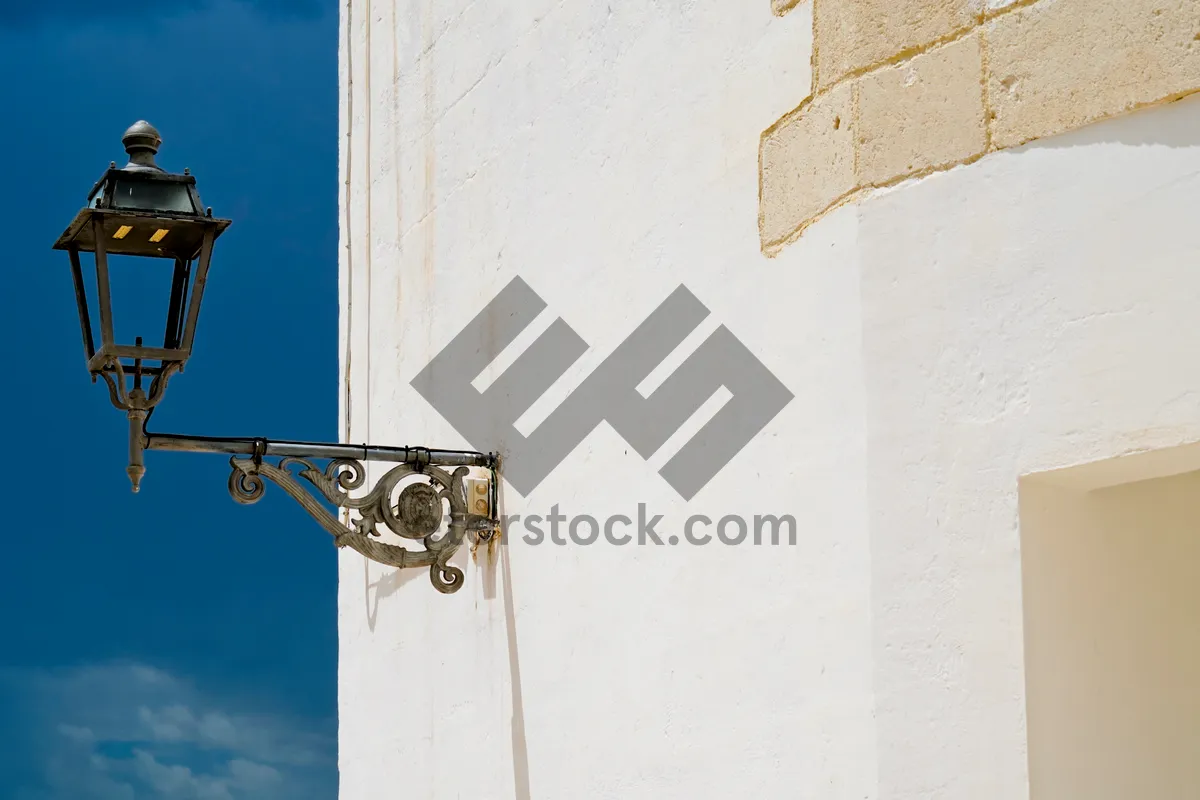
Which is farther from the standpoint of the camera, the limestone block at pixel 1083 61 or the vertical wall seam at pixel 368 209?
the vertical wall seam at pixel 368 209

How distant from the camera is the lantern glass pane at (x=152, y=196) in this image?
3141mm

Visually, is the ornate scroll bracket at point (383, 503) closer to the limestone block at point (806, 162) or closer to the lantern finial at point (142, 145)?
the lantern finial at point (142, 145)

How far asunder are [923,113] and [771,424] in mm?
649

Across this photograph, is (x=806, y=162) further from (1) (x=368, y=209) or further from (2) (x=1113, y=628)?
(1) (x=368, y=209)

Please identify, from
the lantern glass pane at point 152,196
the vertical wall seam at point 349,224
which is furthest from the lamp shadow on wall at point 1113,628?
the vertical wall seam at point 349,224

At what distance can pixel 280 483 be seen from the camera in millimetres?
3277

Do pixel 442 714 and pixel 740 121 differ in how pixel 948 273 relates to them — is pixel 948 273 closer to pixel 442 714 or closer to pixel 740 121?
pixel 740 121

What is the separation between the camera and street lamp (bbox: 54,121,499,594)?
3109 millimetres

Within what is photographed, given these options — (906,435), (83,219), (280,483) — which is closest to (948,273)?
(906,435)

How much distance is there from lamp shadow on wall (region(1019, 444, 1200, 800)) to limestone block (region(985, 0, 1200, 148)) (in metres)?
0.53

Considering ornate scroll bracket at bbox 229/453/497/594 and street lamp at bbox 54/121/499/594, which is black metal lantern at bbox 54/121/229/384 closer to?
street lamp at bbox 54/121/499/594

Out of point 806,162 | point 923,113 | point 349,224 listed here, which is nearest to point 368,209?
point 349,224
